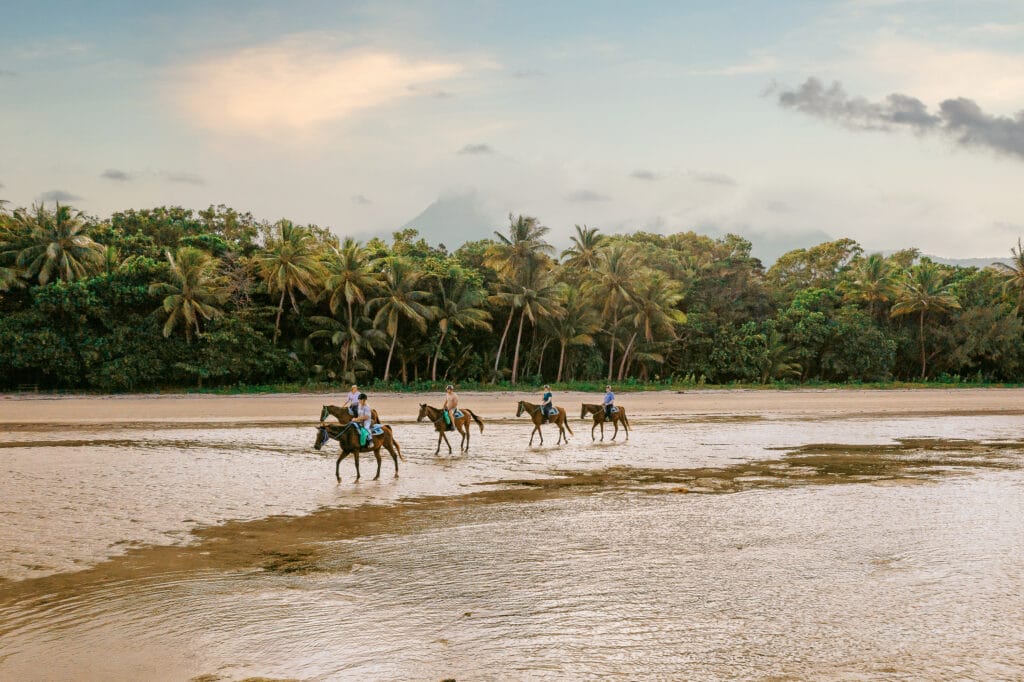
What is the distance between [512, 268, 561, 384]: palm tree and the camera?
52469 millimetres

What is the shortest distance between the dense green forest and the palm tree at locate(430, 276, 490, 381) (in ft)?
0.48

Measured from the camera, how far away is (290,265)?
4809cm

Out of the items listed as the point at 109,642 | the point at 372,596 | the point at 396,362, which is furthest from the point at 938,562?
the point at 396,362

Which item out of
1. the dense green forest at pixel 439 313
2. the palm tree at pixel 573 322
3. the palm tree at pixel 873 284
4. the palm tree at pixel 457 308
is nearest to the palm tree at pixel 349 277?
the dense green forest at pixel 439 313

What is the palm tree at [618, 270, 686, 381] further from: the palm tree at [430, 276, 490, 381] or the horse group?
the horse group

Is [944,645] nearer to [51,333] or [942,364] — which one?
[51,333]

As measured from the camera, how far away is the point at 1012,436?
24.0 metres

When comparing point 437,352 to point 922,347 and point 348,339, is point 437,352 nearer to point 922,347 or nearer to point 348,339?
point 348,339

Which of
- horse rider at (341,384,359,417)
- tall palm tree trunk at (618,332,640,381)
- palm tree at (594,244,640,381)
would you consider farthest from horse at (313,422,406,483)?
tall palm tree trunk at (618,332,640,381)

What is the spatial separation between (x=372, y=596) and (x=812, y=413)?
30879 millimetres

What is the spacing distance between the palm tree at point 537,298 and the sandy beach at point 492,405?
263 inches

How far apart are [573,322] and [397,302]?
12.8 m

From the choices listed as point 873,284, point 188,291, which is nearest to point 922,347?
point 873,284

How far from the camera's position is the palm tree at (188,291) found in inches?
1780
